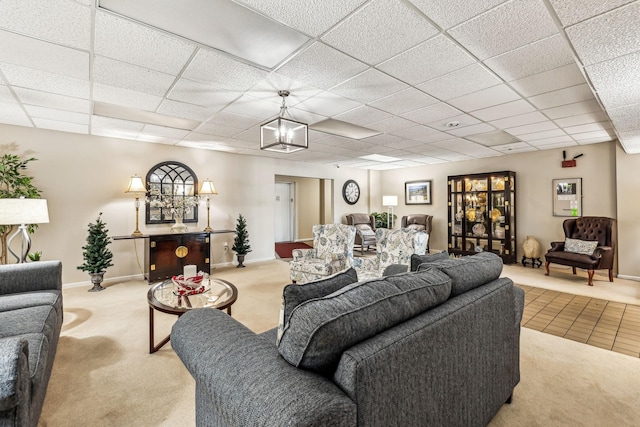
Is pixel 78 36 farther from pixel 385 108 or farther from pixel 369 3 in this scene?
pixel 385 108

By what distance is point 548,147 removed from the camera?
549 centimetres

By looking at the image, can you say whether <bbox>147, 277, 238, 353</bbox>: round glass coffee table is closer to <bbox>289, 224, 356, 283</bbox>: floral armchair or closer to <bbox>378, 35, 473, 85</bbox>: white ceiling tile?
<bbox>289, 224, 356, 283</bbox>: floral armchair

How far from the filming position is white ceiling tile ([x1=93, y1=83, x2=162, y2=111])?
2.80 metres

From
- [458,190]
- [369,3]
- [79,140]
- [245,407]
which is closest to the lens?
[245,407]

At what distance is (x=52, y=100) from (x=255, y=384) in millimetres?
3802

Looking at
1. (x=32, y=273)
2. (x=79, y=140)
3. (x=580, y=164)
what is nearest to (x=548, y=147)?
(x=580, y=164)

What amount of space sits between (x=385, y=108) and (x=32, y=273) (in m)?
3.69

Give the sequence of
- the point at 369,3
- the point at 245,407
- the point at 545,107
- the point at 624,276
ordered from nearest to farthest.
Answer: the point at 245,407 < the point at 369,3 < the point at 545,107 < the point at 624,276

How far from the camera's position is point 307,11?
5.60 ft

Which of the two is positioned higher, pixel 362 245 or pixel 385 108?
pixel 385 108

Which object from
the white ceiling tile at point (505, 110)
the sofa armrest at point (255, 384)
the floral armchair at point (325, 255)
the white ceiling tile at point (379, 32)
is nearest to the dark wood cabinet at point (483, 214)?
the white ceiling tile at point (505, 110)

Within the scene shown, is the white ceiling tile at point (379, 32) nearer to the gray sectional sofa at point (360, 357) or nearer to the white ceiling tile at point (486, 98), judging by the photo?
the white ceiling tile at point (486, 98)

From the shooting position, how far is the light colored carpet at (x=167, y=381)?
5.65 feet

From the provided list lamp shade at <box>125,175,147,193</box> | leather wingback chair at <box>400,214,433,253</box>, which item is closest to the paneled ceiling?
lamp shade at <box>125,175,147,193</box>
